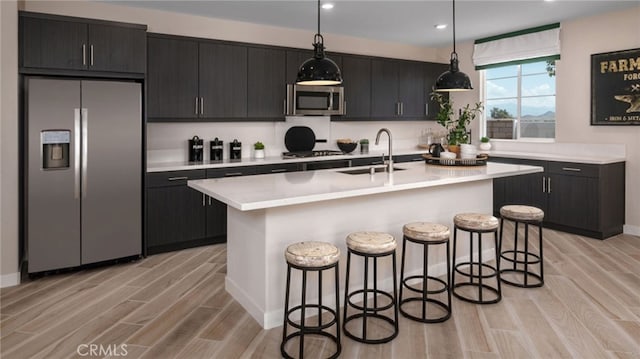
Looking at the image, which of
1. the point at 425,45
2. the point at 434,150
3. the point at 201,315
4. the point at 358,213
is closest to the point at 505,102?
the point at 425,45

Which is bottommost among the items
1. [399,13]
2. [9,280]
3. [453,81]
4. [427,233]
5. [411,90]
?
[9,280]

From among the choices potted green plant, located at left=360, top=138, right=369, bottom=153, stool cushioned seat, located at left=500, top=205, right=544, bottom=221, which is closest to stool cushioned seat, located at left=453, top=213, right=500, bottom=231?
stool cushioned seat, located at left=500, top=205, right=544, bottom=221

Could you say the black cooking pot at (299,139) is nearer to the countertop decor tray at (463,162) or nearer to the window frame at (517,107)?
the countertop decor tray at (463,162)

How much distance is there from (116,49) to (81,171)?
3.90ft

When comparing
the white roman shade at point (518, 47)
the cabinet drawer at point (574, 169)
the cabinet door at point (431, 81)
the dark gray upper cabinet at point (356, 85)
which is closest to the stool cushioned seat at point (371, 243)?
the cabinet drawer at point (574, 169)

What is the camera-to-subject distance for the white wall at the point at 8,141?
3590mm

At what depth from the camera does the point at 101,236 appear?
4043 millimetres

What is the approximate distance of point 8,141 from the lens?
3.62 meters

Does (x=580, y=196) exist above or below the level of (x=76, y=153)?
below

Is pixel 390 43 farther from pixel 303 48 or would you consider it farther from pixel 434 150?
pixel 434 150

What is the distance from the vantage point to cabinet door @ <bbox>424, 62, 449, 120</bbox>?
6.98 m

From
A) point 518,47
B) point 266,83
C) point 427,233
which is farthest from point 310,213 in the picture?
point 518,47

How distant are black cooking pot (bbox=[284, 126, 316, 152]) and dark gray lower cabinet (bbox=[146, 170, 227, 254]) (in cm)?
148

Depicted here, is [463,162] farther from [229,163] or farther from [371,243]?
[229,163]
